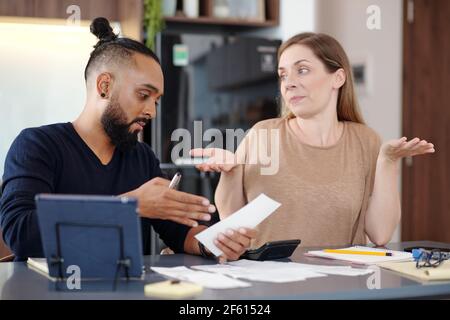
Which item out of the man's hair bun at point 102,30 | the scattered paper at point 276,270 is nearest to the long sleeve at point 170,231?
the scattered paper at point 276,270

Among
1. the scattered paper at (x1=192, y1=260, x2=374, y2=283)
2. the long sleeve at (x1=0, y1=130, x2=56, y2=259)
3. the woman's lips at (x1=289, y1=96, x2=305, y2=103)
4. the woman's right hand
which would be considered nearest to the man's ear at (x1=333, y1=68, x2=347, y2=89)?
the woman's lips at (x1=289, y1=96, x2=305, y2=103)

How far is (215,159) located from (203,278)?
0.59m

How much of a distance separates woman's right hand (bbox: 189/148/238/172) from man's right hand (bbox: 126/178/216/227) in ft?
0.95

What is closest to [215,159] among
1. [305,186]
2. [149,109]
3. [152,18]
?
[149,109]

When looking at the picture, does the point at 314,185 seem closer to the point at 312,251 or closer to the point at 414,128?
the point at 312,251

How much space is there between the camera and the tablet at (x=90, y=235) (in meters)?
1.33

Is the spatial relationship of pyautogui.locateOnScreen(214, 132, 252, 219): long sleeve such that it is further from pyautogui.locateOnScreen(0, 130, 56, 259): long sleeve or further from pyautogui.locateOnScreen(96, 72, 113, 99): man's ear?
pyautogui.locateOnScreen(0, 130, 56, 259): long sleeve

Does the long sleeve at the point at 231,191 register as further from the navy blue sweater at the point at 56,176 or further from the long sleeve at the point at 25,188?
the long sleeve at the point at 25,188

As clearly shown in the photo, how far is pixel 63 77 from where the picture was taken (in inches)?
148

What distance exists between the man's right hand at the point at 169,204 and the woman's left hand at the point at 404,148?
0.70 m

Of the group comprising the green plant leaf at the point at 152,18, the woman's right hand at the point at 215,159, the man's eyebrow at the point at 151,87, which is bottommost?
the woman's right hand at the point at 215,159
